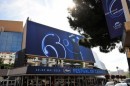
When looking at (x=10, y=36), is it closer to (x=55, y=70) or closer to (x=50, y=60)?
(x=50, y=60)

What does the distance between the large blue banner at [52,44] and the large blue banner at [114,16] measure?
25.9 metres

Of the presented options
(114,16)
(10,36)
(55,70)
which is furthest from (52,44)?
(10,36)

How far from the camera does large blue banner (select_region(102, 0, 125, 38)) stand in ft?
20.4

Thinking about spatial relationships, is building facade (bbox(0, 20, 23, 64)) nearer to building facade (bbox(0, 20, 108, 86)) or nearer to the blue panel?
the blue panel

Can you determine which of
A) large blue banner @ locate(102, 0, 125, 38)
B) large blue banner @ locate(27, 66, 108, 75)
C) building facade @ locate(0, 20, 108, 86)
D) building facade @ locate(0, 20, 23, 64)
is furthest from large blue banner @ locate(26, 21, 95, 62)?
building facade @ locate(0, 20, 23, 64)

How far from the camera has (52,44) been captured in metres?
36.5

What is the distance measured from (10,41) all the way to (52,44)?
61585 millimetres

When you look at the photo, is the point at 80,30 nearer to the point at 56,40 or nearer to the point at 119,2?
the point at 119,2

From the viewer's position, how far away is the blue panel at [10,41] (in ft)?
300

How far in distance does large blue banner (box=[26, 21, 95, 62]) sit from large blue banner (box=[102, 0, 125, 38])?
1018 inches

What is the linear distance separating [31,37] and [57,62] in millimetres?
7493

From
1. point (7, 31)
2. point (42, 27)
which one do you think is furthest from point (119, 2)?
point (7, 31)

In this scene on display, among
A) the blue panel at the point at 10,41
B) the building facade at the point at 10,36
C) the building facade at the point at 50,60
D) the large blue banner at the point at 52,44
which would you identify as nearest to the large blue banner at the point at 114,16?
the building facade at the point at 50,60

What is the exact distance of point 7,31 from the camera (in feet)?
322
